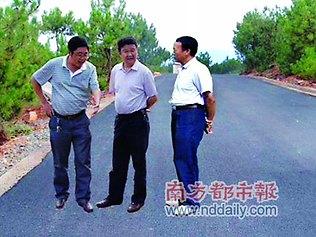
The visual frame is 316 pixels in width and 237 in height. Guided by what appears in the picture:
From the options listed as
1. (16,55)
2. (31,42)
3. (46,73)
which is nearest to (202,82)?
(46,73)

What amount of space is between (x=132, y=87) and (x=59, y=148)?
719 millimetres

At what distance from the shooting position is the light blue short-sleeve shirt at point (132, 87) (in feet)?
14.5

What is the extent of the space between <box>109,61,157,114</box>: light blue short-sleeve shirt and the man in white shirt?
0.36 meters

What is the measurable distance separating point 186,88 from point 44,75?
1.04 m

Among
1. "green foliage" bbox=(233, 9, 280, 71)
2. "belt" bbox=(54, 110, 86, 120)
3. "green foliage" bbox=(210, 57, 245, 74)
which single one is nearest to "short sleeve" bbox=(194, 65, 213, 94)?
"belt" bbox=(54, 110, 86, 120)

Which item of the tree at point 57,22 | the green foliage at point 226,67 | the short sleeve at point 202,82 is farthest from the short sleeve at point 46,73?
the green foliage at point 226,67

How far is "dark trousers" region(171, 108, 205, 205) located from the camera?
4.80 m

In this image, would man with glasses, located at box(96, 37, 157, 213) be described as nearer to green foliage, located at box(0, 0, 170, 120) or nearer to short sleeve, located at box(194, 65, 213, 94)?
short sleeve, located at box(194, 65, 213, 94)

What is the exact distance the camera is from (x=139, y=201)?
5090 millimetres

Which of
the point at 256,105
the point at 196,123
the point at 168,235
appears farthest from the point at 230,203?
the point at 256,105

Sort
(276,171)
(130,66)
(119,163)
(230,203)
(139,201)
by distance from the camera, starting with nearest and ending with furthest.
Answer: (130,66) < (119,163) < (139,201) < (230,203) < (276,171)

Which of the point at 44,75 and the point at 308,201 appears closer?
the point at 44,75

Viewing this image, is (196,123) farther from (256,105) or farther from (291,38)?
(291,38)

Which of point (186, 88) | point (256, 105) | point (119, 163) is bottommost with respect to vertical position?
point (256, 105)
